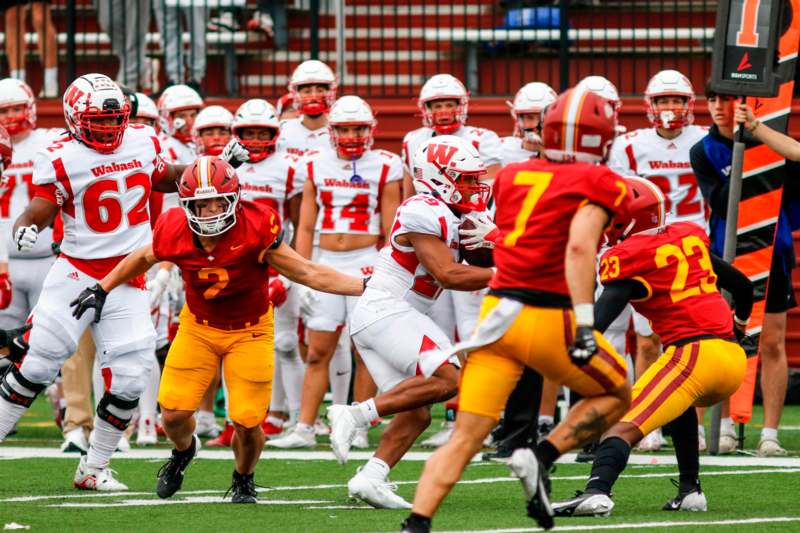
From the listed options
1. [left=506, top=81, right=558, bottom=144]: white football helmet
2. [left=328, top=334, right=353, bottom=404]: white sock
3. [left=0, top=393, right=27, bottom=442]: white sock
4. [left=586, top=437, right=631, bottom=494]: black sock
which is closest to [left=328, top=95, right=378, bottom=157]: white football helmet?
[left=506, top=81, right=558, bottom=144]: white football helmet

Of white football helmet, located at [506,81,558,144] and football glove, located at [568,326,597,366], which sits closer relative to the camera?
football glove, located at [568,326,597,366]

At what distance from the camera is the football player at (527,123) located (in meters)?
10.4

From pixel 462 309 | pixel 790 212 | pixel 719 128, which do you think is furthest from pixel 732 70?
pixel 462 309

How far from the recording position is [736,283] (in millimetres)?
7320

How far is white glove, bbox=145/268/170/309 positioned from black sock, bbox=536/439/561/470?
441 cm

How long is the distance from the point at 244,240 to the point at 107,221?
1.29 metres

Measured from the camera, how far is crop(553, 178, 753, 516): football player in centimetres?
666

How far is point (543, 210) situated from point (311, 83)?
564 centimetres

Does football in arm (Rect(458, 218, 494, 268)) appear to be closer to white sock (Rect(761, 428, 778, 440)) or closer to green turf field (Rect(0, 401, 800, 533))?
green turf field (Rect(0, 401, 800, 533))

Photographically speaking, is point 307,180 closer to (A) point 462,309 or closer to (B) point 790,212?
(A) point 462,309

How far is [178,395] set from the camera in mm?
7250

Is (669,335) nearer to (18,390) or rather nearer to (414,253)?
(414,253)

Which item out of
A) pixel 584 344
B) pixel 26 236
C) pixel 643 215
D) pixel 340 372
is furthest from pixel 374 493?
pixel 340 372

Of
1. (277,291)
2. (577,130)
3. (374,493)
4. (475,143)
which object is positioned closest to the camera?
(577,130)
